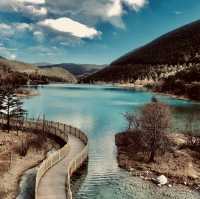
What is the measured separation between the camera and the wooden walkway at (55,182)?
3912cm

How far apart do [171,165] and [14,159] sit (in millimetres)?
24595

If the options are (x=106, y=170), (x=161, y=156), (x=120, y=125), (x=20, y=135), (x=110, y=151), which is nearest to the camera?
(x=106, y=170)

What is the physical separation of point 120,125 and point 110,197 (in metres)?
50.6

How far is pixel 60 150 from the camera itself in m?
53.8

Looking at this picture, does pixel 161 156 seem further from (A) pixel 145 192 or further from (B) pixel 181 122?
(B) pixel 181 122

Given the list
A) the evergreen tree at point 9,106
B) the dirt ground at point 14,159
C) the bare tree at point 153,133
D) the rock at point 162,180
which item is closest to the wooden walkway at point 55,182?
the dirt ground at point 14,159

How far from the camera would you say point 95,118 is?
10712 cm

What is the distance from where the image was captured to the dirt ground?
4472cm

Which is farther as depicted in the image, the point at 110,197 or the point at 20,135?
the point at 20,135

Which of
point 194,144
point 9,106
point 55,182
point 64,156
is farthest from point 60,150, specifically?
point 9,106

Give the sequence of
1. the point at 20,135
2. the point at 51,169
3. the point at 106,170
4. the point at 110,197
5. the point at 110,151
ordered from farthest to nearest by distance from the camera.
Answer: the point at 20,135 → the point at 110,151 → the point at 106,170 → the point at 51,169 → the point at 110,197

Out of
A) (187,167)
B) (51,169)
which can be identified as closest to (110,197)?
(51,169)

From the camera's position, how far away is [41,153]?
62.0 meters

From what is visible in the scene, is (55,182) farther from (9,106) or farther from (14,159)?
(9,106)
